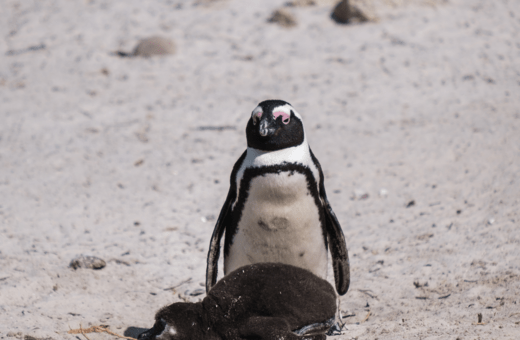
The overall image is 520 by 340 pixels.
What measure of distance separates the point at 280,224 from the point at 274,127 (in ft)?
1.66

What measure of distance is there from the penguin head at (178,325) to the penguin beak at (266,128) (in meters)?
0.86

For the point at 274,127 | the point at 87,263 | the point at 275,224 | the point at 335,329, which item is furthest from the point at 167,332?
the point at 87,263

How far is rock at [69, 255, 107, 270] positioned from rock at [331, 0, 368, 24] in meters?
5.62

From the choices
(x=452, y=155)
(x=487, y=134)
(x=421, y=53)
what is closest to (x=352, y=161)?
(x=452, y=155)

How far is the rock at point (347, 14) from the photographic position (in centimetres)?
782

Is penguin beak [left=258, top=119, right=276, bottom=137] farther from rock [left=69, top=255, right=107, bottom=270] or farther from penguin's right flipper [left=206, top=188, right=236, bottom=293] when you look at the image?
rock [left=69, top=255, right=107, bottom=270]

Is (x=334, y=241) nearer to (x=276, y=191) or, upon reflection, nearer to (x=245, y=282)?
(x=276, y=191)

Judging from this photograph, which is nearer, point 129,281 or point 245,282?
point 245,282

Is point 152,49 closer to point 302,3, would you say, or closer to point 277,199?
point 302,3

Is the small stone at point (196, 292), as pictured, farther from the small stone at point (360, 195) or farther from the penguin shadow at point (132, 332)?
the small stone at point (360, 195)

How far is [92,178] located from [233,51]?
3.25 metres

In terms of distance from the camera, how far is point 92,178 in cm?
506

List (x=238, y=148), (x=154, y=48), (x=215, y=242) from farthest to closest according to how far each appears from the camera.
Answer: (x=154, y=48)
(x=238, y=148)
(x=215, y=242)

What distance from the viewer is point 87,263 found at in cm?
353
